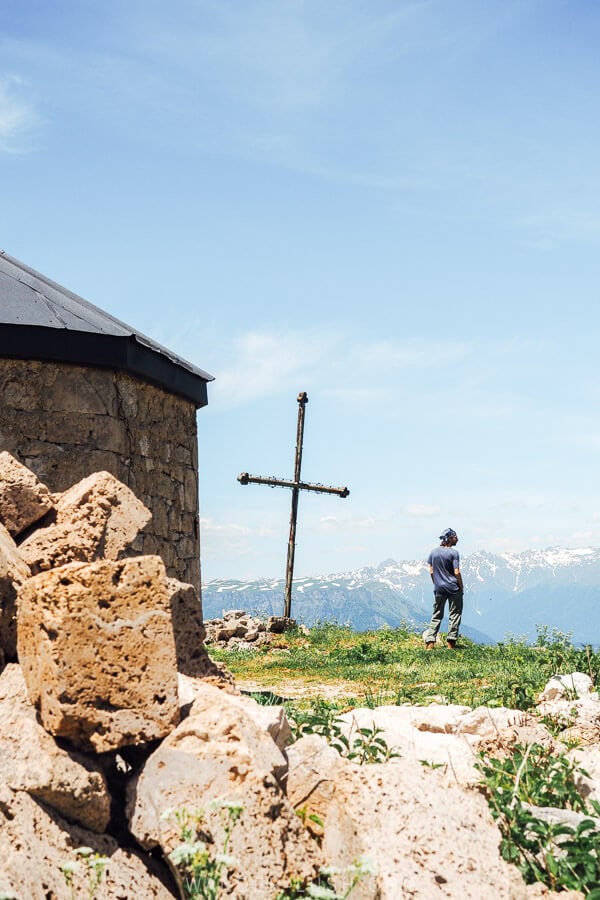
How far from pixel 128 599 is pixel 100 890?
110 cm

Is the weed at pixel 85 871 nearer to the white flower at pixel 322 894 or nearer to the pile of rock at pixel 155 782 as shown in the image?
the pile of rock at pixel 155 782

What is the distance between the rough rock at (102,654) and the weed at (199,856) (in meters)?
0.45

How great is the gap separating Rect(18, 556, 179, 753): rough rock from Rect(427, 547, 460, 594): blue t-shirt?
11.0m

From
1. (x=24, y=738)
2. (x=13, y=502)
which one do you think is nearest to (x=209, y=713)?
(x=24, y=738)

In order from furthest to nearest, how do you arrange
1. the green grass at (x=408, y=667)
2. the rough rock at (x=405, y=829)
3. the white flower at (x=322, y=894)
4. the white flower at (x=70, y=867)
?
the green grass at (x=408, y=667), the rough rock at (x=405, y=829), the white flower at (x=70, y=867), the white flower at (x=322, y=894)

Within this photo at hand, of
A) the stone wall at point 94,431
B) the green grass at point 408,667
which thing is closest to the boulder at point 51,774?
the green grass at point 408,667

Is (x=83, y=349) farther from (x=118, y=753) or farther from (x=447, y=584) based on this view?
(x=447, y=584)

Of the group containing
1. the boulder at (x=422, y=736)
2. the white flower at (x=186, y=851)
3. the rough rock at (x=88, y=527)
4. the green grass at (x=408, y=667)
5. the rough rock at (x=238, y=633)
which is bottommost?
the rough rock at (x=238, y=633)

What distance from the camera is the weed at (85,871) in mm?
3154

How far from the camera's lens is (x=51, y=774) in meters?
3.46

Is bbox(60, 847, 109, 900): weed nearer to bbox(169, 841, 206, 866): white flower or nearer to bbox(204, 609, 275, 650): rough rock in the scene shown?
bbox(169, 841, 206, 866): white flower

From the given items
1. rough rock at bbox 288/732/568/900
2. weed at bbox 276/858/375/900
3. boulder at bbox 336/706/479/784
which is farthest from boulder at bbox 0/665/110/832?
boulder at bbox 336/706/479/784

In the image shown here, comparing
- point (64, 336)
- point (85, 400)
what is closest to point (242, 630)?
point (85, 400)

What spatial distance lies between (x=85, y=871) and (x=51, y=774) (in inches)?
14.5
